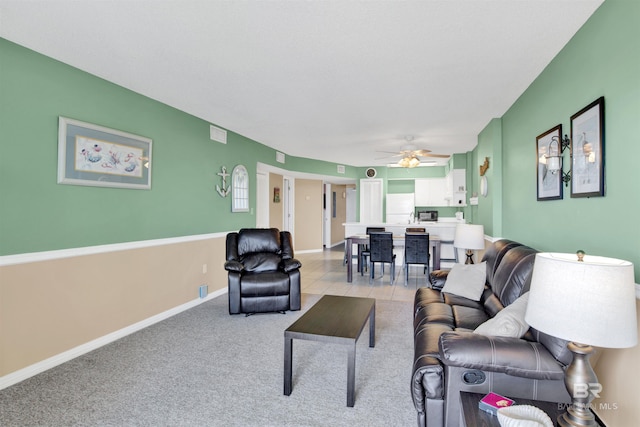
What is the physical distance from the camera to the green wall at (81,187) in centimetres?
245

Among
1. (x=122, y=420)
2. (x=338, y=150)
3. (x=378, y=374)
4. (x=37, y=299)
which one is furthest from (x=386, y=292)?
(x=37, y=299)

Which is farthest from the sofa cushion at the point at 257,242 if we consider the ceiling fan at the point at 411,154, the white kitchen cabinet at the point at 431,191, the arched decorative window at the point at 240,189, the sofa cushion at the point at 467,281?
the white kitchen cabinet at the point at 431,191

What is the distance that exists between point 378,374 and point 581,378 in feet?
5.02

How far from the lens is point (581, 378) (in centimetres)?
121

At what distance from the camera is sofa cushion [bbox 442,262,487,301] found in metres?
3.00

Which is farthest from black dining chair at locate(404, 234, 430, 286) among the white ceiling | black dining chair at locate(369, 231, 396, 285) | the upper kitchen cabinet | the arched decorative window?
the arched decorative window

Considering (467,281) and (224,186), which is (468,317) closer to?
(467,281)

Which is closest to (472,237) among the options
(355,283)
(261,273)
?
(355,283)

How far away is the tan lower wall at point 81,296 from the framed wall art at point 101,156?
71 cm

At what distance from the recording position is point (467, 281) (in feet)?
10.2

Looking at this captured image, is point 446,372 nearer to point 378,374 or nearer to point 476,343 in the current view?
point 476,343

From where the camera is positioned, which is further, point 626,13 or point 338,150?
point 338,150

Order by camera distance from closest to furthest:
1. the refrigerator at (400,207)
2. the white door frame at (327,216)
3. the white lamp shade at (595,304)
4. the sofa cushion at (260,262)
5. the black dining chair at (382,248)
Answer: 1. the white lamp shade at (595,304)
2. the sofa cushion at (260,262)
3. the black dining chair at (382,248)
4. the refrigerator at (400,207)
5. the white door frame at (327,216)

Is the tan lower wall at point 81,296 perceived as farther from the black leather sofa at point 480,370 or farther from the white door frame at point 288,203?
the white door frame at point 288,203
